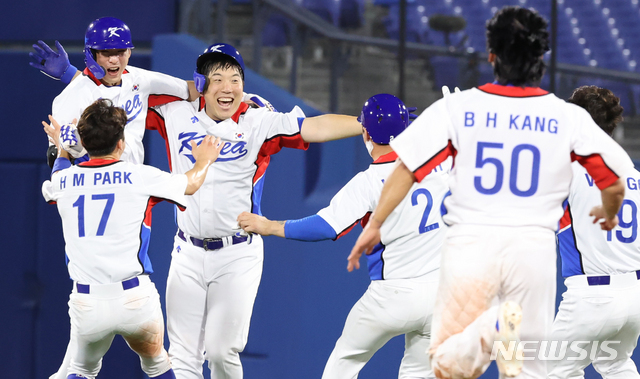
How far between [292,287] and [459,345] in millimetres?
2916

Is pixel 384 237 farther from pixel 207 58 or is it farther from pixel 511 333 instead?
pixel 207 58

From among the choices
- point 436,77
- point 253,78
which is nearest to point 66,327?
point 253,78

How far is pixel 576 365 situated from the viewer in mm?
4074

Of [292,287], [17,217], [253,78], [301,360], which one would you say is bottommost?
[301,360]

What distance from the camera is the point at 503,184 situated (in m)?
2.94

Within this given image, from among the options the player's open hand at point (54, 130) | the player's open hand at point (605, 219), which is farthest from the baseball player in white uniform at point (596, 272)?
the player's open hand at point (54, 130)

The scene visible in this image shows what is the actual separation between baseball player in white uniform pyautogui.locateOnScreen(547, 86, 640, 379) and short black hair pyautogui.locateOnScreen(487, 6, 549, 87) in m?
1.13

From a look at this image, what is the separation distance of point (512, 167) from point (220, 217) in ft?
6.29

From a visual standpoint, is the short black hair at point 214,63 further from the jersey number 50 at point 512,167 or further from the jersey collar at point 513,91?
the jersey number 50 at point 512,167

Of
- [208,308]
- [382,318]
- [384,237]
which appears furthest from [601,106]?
[208,308]

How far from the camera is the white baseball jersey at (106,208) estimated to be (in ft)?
12.5

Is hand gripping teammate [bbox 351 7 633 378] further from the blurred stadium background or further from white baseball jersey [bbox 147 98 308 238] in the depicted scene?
the blurred stadium background

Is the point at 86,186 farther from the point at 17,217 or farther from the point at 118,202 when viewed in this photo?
the point at 17,217

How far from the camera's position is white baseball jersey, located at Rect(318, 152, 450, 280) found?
12.5ft
